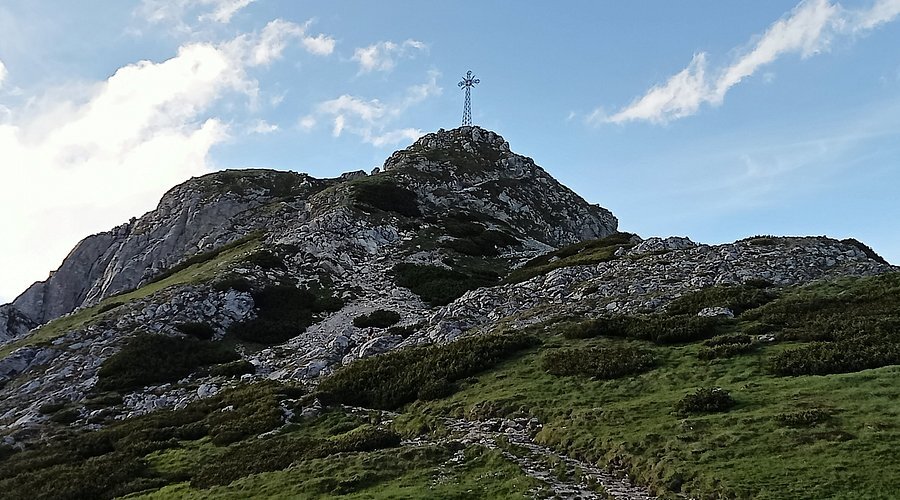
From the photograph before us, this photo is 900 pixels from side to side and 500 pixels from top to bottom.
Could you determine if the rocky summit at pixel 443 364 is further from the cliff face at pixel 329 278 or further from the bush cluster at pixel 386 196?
the bush cluster at pixel 386 196

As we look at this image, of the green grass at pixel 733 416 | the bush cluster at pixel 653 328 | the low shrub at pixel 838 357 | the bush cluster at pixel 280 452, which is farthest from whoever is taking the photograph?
the bush cluster at pixel 653 328

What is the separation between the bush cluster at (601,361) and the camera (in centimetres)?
2461

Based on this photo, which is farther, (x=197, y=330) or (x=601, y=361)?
(x=197, y=330)

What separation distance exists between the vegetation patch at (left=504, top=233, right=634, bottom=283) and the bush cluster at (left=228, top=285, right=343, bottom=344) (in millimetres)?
16955

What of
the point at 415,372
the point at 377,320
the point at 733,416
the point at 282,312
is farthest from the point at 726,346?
the point at 282,312

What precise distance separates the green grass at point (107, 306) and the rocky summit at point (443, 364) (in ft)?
1.59

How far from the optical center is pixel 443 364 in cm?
2944

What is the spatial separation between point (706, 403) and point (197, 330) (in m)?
38.9

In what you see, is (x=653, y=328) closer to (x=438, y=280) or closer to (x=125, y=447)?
(x=125, y=447)

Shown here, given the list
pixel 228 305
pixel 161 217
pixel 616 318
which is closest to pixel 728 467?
pixel 616 318

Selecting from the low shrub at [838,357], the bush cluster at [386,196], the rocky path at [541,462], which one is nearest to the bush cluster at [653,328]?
the low shrub at [838,357]

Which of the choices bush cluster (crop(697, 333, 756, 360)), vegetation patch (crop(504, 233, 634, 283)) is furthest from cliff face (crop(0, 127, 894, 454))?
bush cluster (crop(697, 333, 756, 360))

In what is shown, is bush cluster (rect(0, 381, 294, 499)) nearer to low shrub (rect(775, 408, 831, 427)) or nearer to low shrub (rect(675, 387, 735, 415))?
low shrub (rect(675, 387, 735, 415))

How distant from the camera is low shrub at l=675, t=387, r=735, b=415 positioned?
19141 mm
